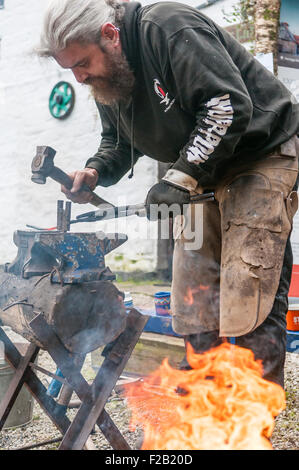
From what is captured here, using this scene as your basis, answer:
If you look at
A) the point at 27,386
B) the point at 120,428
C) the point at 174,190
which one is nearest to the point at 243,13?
the point at 174,190

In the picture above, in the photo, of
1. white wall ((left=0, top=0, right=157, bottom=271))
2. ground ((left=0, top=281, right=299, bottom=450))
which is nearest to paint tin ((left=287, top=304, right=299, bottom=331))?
ground ((left=0, top=281, right=299, bottom=450))

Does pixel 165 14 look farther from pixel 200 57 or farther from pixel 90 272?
pixel 90 272

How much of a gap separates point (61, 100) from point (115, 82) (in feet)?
19.2

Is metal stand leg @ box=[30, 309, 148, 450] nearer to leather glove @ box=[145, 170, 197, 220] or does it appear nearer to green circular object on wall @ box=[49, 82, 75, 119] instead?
leather glove @ box=[145, 170, 197, 220]

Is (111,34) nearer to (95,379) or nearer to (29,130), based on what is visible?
(95,379)

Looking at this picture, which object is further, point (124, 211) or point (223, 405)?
point (124, 211)

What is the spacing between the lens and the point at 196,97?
6.68 ft

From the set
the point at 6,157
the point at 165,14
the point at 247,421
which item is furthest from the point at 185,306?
the point at 6,157

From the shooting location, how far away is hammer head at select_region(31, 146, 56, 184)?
221cm

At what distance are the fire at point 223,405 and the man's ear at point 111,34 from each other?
60.2 inches

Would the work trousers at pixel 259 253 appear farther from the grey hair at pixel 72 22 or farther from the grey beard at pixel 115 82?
the grey hair at pixel 72 22

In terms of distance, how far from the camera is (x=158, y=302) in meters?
3.81

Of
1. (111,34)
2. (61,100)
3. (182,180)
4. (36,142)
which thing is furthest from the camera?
(36,142)

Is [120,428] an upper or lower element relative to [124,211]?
lower
